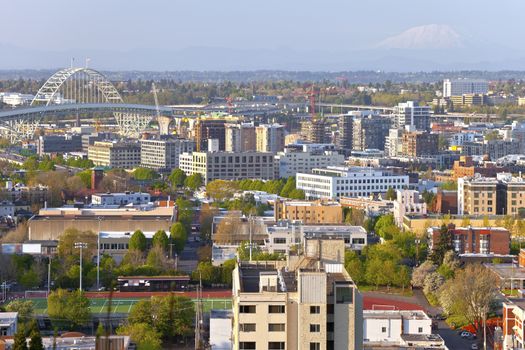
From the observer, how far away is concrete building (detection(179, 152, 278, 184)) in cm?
5153

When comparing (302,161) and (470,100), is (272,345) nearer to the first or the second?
(302,161)

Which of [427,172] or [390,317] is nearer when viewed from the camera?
[390,317]

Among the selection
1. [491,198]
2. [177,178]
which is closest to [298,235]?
[491,198]

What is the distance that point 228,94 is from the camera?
358 feet

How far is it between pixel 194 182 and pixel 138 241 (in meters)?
18.3

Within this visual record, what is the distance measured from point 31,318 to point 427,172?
3147 cm

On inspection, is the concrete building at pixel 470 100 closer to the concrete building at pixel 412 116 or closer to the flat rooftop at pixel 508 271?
the concrete building at pixel 412 116

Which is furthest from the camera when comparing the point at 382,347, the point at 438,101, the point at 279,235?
the point at 438,101

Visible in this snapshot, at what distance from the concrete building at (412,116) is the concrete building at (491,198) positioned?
108 feet

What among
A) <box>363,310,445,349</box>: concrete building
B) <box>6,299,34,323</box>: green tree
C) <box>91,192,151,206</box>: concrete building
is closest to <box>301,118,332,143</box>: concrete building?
<box>91,192,151,206</box>: concrete building

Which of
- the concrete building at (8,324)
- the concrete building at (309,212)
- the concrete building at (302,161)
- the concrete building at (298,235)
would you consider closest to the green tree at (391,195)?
the concrete building at (309,212)

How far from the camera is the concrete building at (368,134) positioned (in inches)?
2643

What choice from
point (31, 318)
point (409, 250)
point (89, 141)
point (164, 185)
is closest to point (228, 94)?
point (89, 141)

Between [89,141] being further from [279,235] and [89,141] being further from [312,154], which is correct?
[279,235]
